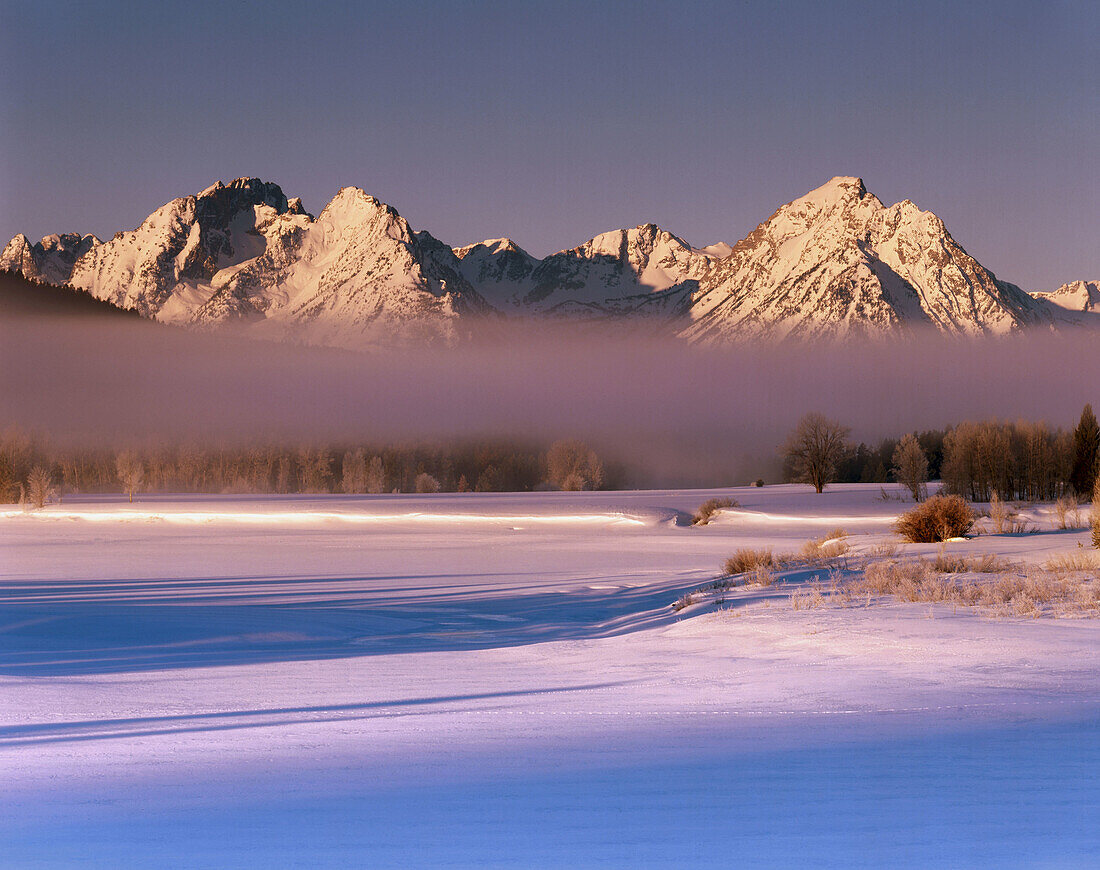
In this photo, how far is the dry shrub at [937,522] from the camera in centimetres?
2706

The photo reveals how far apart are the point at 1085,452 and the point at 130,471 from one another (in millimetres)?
74279

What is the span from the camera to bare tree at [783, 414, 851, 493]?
68062mm

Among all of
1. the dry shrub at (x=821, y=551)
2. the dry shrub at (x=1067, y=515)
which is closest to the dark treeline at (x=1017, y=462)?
the dry shrub at (x=1067, y=515)

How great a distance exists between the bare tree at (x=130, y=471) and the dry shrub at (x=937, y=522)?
55.6m

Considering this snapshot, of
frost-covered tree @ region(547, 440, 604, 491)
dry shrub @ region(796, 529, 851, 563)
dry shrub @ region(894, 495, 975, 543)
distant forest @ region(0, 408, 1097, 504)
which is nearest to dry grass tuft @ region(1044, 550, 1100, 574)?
dry shrub @ region(796, 529, 851, 563)

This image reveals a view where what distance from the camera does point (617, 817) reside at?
4762 millimetres

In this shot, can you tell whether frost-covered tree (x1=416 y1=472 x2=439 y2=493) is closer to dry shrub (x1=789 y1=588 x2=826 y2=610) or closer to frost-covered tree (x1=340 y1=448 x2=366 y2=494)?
frost-covered tree (x1=340 y1=448 x2=366 y2=494)

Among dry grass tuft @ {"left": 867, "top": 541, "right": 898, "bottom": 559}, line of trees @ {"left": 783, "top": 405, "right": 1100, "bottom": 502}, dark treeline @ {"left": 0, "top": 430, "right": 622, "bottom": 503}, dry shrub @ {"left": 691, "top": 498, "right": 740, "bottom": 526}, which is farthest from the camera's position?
dark treeline @ {"left": 0, "top": 430, "right": 622, "bottom": 503}

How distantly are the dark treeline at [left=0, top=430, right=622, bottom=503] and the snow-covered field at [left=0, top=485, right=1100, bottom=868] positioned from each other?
83.7 meters

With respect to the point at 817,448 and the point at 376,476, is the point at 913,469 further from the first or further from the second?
the point at 376,476

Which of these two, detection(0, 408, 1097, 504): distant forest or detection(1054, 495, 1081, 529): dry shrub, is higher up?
detection(0, 408, 1097, 504): distant forest

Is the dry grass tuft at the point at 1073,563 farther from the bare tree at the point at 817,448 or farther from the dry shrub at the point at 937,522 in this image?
the bare tree at the point at 817,448

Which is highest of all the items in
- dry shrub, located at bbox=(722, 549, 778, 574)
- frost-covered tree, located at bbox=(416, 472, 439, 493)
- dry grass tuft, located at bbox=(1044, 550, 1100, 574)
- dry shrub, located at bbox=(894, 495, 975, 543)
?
frost-covered tree, located at bbox=(416, 472, 439, 493)

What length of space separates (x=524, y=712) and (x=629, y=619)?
9.47 m
